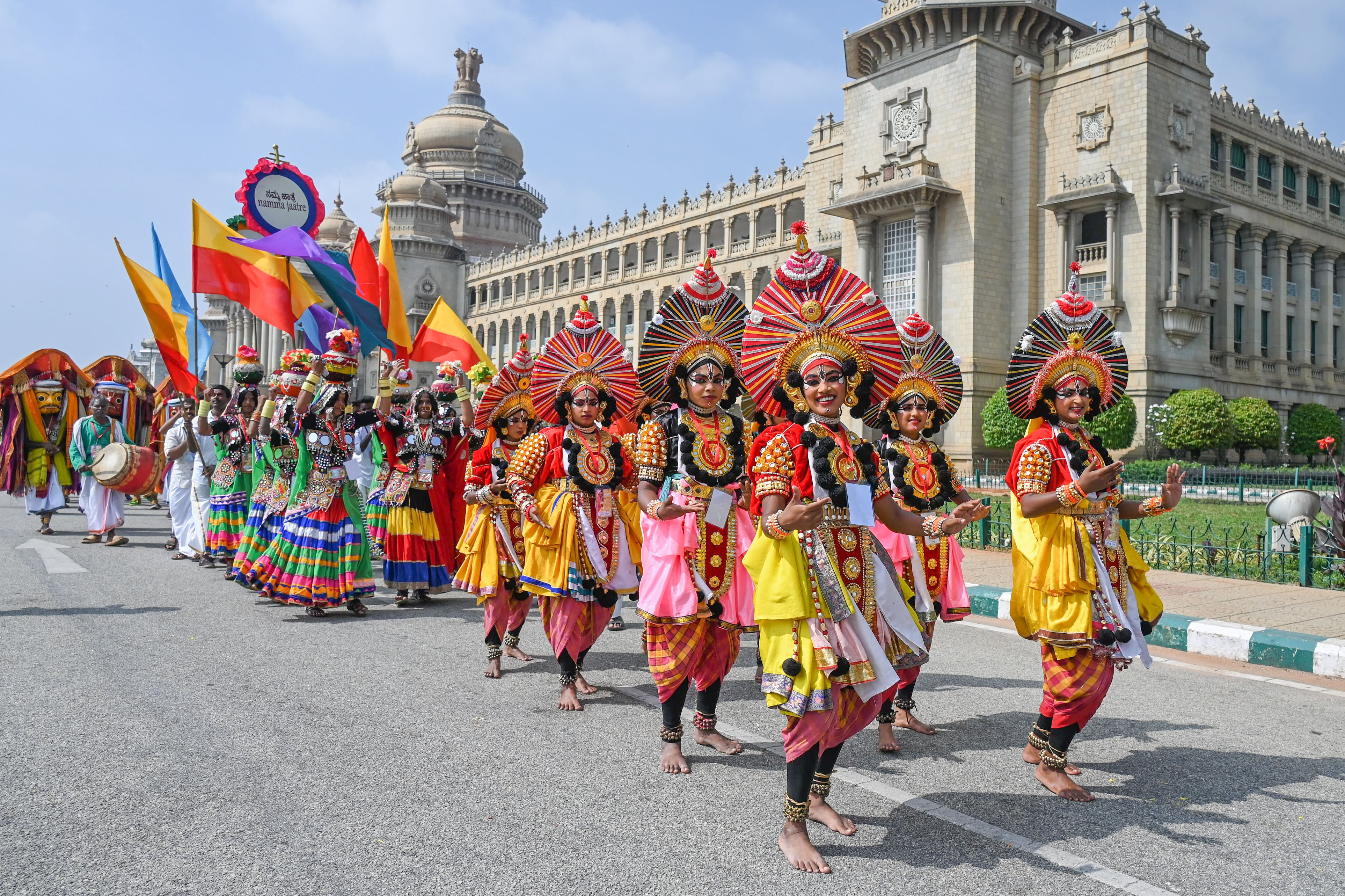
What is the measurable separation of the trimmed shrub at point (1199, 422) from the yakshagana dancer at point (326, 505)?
2679 cm

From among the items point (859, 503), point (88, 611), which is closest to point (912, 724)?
point (859, 503)

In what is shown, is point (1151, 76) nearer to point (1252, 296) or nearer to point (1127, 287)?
point (1127, 287)

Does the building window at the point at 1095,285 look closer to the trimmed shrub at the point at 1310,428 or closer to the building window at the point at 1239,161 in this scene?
the building window at the point at 1239,161

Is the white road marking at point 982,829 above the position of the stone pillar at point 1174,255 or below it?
below

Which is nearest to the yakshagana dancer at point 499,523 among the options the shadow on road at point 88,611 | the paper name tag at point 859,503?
the paper name tag at point 859,503

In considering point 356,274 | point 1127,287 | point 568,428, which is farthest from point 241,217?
point 1127,287

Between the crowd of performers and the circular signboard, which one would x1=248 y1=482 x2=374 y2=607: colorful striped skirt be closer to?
the crowd of performers

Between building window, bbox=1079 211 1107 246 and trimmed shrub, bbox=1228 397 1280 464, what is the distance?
297 inches

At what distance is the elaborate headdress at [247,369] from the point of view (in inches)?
422

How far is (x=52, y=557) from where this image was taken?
39.1 ft

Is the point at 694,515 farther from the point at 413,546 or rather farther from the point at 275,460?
the point at 275,460

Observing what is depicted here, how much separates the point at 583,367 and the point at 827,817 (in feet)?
9.96

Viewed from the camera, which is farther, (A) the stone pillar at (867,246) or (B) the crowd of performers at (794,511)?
(A) the stone pillar at (867,246)

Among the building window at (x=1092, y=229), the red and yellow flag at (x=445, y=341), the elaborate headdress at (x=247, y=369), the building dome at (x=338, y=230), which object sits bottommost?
the elaborate headdress at (x=247, y=369)
